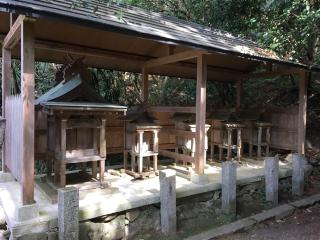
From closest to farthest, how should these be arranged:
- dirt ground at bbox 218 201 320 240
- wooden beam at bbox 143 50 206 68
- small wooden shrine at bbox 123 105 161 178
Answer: dirt ground at bbox 218 201 320 240 < wooden beam at bbox 143 50 206 68 < small wooden shrine at bbox 123 105 161 178

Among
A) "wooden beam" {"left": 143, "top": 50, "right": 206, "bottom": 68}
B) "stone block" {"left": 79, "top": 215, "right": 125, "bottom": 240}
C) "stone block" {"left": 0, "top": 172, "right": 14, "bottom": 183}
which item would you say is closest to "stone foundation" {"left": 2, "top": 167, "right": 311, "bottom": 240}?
"stone block" {"left": 79, "top": 215, "right": 125, "bottom": 240}

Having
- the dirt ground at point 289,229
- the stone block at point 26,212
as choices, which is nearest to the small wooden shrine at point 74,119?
the stone block at point 26,212

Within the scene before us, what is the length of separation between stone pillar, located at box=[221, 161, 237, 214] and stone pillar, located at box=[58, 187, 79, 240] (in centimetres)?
266

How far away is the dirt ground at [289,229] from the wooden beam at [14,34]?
4.14 m

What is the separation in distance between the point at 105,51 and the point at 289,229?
4.84 m

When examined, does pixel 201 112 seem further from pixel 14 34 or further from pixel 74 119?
pixel 14 34

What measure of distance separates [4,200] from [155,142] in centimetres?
272

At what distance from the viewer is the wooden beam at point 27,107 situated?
146 inches

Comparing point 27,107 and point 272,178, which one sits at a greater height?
point 27,107

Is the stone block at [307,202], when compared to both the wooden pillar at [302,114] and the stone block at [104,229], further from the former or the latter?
the stone block at [104,229]

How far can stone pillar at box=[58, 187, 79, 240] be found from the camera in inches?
143

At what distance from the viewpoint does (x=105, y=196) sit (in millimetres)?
4582

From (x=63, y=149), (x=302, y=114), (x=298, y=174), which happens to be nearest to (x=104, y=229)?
(x=63, y=149)

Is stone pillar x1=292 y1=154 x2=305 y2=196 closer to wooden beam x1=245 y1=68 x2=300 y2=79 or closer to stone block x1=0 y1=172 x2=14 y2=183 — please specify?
wooden beam x1=245 y1=68 x2=300 y2=79
